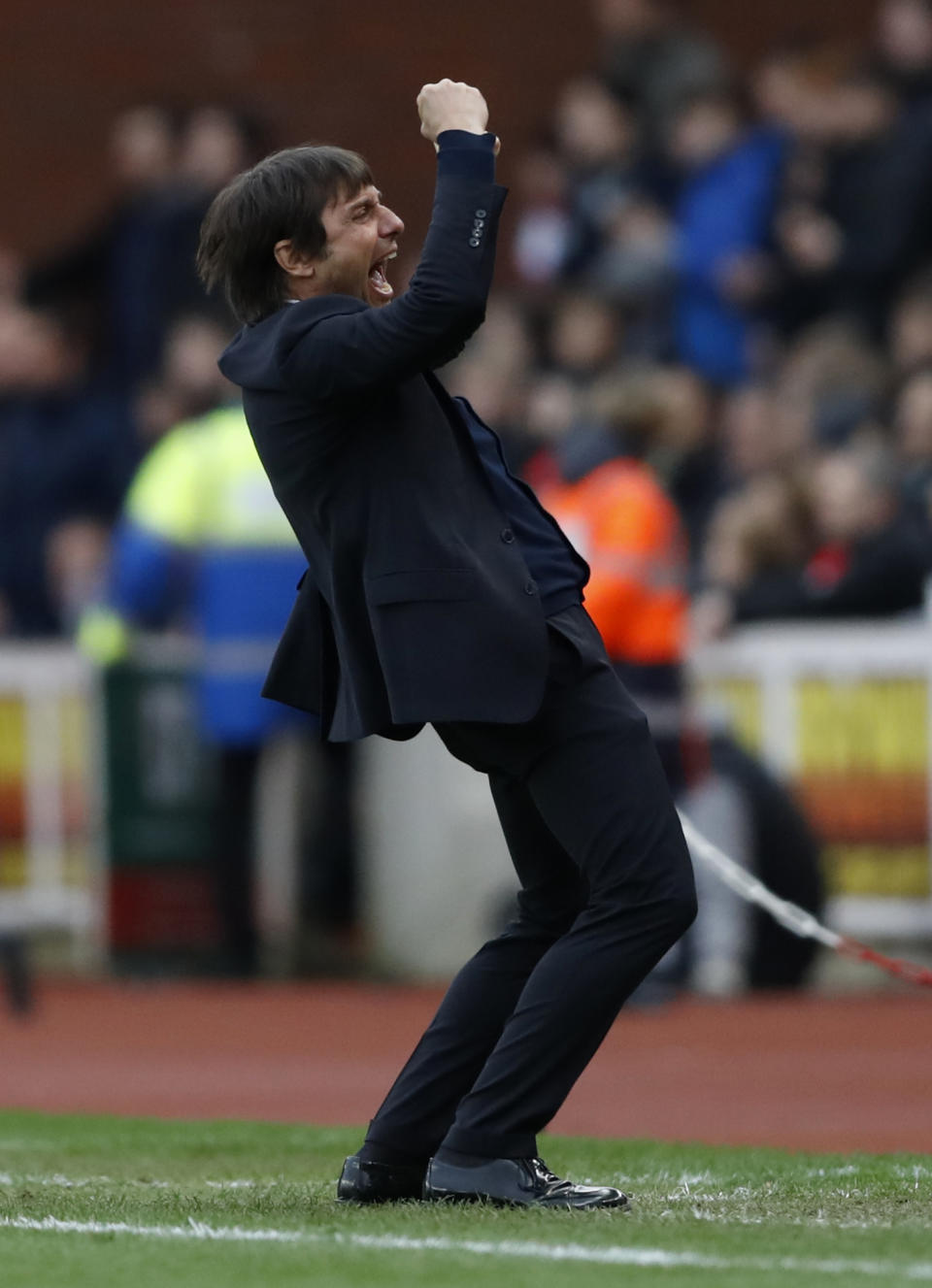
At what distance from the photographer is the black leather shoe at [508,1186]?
467cm

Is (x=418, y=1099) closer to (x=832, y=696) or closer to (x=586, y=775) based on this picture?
(x=586, y=775)

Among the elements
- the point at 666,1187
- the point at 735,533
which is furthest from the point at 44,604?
the point at 666,1187

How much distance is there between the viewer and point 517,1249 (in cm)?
426

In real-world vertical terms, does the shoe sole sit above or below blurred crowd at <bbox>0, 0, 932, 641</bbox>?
below

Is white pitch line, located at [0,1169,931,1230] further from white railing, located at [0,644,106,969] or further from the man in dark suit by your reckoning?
white railing, located at [0,644,106,969]

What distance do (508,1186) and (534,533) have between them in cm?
113

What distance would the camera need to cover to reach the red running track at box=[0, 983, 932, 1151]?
6945mm

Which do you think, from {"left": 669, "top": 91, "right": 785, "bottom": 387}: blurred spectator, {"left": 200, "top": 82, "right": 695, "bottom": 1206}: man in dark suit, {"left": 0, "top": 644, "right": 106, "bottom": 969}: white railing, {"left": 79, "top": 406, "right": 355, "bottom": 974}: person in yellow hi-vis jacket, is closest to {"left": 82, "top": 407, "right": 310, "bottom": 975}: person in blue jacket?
{"left": 79, "top": 406, "right": 355, "bottom": 974}: person in yellow hi-vis jacket

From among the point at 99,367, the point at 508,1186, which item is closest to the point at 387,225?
the point at 508,1186

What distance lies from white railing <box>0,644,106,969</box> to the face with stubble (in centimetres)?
618

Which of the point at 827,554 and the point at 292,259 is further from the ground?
the point at 292,259

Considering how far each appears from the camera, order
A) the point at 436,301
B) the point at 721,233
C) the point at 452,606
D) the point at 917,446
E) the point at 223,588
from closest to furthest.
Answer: the point at 436,301, the point at 452,606, the point at 917,446, the point at 223,588, the point at 721,233

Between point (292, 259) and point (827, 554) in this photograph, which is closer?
point (292, 259)

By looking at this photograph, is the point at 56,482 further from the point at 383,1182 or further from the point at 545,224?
the point at 383,1182
